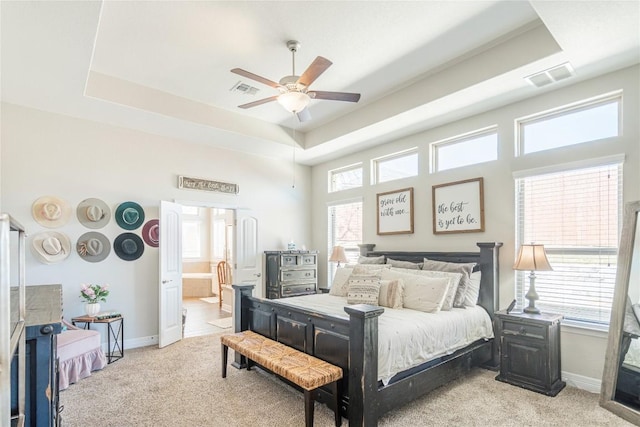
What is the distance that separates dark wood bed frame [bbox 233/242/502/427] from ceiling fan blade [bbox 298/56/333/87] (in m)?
1.88

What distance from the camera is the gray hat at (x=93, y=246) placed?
445 centimetres

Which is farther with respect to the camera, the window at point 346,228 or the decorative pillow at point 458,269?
the window at point 346,228

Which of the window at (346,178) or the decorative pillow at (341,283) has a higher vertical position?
the window at (346,178)

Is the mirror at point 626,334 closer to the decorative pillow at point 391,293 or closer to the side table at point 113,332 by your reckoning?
the decorative pillow at point 391,293

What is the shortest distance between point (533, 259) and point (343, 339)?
2.06m

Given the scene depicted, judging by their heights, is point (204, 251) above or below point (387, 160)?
below

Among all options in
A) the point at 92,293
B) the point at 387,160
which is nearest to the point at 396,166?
the point at 387,160

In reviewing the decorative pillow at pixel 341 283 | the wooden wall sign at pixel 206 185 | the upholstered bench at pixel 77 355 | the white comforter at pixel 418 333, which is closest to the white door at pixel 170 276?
the wooden wall sign at pixel 206 185

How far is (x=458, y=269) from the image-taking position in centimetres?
400

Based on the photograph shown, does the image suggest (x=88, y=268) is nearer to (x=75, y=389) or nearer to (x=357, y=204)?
(x=75, y=389)

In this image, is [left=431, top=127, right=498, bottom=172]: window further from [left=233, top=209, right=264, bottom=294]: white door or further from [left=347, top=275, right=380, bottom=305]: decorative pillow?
[left=233, top=209, right=264, bottom=294]: white door

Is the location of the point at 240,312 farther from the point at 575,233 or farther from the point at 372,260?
the point at 575,233

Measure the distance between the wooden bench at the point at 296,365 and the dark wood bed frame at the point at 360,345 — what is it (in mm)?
99

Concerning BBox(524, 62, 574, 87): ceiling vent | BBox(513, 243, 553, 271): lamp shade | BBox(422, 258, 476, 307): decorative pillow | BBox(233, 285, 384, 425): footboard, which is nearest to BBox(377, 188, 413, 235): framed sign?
BBox(422, 258, 476, 307): decorative pillow
